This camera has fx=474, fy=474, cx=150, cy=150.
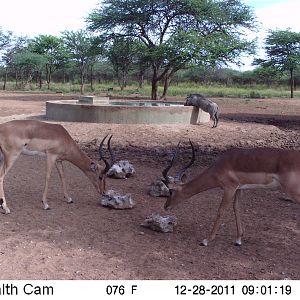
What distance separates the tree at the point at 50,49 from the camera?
51.6m

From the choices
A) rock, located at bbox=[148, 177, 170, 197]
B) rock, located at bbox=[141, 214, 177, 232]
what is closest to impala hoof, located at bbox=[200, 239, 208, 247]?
rock, located at bbox=[141, 214, 177, 232]

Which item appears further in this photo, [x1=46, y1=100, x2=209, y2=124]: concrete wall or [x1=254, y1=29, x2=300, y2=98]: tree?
[x1=254, y1=29, x2=300, y2=98]: tree

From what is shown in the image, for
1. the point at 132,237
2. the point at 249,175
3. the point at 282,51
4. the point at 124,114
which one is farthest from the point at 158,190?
the point at 282,51

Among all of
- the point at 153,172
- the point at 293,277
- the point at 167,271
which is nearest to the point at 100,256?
the point at 167,271

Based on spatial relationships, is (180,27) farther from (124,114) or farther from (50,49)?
(50,49)

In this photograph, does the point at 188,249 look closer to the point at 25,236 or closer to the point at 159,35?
the point at 25,236

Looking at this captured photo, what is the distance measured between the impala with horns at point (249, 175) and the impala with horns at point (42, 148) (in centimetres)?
165

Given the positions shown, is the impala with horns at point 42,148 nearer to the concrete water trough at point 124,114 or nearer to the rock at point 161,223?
the rock at point 161,223

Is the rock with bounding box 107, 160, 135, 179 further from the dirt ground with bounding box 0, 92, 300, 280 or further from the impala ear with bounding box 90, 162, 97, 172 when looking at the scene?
the impala ear with bounding box 90, 162, 97, 172

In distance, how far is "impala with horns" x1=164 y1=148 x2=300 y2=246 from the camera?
5.09 m

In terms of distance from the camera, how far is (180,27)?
30578mm

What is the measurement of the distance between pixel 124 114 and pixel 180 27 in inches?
703

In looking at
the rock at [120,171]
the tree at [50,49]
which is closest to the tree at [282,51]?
the tree at [50,49]

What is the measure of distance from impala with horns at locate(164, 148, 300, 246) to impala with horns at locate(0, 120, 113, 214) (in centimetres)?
165
